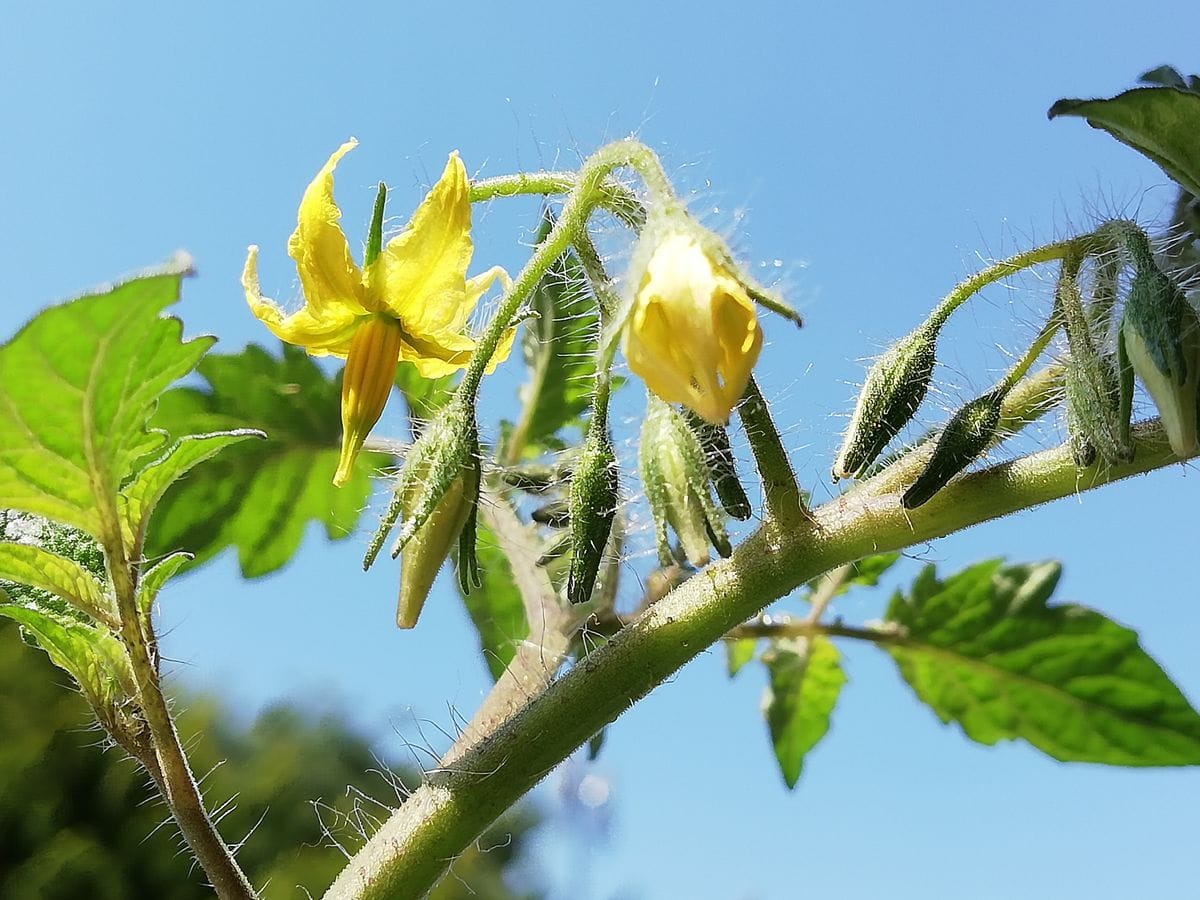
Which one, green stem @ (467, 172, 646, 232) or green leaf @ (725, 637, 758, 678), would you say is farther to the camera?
green leaf @ (725, 637, 758, 678)

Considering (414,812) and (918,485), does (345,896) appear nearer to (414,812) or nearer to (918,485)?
(414,812)

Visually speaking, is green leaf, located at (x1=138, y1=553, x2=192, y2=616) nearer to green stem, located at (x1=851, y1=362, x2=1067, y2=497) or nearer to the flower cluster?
the flower cluster

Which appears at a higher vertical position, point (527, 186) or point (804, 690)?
point (527, 186)

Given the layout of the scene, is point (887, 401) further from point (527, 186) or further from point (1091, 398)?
point (527, 186)

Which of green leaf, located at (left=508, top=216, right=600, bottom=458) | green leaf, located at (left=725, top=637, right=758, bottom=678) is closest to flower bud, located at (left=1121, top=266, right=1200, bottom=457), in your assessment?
green leaf, located at (left=508, top=216, right=600, bottom=458)

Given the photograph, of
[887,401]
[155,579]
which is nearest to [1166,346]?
[887,401]

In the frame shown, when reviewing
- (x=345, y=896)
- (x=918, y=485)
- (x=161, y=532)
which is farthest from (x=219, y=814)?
(x=918, y=485)

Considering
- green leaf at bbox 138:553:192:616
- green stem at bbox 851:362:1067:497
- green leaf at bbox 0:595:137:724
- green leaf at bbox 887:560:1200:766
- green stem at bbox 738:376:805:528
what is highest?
green leaf at bbox 138:553:192:616

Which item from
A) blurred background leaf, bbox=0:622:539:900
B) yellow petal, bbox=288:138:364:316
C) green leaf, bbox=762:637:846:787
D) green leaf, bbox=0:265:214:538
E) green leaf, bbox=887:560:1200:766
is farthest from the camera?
blurred background leaf, bbox=0:622:539:900
